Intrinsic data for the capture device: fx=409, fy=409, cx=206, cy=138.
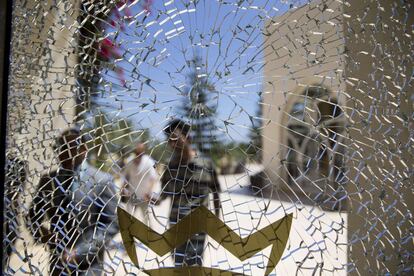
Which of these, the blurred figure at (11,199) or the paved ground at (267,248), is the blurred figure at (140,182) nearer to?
the paved ground at (267,248)

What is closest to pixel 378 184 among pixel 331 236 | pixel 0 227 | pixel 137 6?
pixel 331 236

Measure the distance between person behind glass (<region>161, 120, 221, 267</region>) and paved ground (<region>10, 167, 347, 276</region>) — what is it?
16 mm

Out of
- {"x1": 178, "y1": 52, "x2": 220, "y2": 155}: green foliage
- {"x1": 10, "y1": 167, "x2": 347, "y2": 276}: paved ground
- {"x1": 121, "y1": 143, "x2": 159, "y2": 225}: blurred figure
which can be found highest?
{"x1": 178, "y1": 52, "x2": 220, "y2": 155}: green foliage

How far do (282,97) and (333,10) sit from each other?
0.18 metres

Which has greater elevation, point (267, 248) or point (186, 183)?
point (186, 183)

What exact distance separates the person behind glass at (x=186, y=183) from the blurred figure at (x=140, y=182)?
0.09 ft

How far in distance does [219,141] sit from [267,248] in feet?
0.68

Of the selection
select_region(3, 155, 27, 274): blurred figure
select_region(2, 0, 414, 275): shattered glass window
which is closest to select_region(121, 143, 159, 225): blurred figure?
A: select_region(2, 0, 414, 275): shattered glass window

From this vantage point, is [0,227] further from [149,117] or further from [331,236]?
[331,236]

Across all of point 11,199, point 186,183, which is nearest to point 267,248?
point 186,183

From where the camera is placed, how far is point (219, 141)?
74cm

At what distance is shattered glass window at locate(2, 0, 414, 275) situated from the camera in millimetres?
713

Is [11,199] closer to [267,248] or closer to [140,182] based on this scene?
[140,182]

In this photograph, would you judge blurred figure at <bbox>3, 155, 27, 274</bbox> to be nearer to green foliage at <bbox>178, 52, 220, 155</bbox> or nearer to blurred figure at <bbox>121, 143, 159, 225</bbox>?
blurred figure at <bbox>121, 143, 159, 225</bbox>
